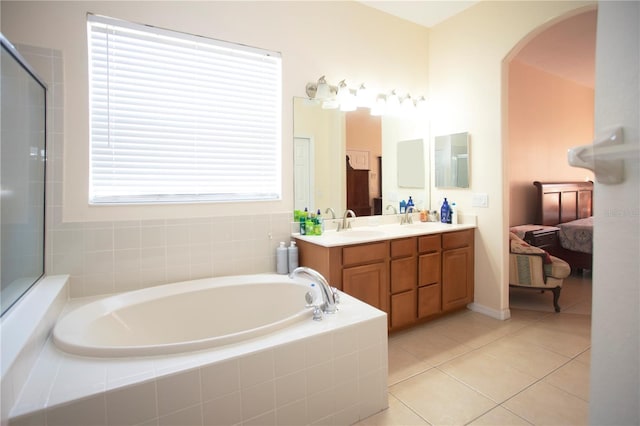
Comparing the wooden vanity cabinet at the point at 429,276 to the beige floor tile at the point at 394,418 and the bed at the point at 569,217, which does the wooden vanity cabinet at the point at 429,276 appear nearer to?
the beige floor tile at the point at 394,418

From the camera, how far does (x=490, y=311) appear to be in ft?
10.5

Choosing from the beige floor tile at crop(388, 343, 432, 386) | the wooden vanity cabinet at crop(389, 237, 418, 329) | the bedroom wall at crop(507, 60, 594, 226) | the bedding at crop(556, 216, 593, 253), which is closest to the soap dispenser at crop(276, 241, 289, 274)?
the wooden vanity cabinet at crop(389, 237, 418, 329)

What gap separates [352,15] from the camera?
3160mm

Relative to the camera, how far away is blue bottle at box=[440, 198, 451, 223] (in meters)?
3.45

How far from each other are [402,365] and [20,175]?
97.8 inches

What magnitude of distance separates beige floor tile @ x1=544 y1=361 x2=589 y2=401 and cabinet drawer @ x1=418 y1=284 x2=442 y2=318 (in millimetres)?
961

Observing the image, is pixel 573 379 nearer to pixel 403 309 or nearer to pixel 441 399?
pixel 441 399

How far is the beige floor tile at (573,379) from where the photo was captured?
6.62ft

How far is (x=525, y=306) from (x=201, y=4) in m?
3.88

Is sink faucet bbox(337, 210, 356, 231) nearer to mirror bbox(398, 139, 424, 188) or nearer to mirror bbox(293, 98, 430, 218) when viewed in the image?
mirror bbox(293, 98, 430, 218)

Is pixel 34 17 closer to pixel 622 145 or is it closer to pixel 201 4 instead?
pixel 201 4

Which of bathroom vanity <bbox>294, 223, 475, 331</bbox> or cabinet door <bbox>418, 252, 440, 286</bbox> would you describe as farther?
cabinet door <bbox>418, 252, 440, 286</bbox>

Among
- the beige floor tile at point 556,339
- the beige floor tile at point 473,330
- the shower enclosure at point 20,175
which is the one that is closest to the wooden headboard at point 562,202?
the beige floor tile at point 556,339

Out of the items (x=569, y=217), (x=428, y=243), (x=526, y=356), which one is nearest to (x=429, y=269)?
(x=428, y=243)
